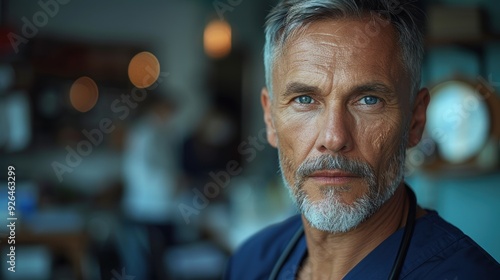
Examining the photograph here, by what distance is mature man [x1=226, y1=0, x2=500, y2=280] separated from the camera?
1126 mm

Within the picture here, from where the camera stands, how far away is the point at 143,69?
22.2ft

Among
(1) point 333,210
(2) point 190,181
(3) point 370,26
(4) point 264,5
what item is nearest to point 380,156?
(1) point 333,210

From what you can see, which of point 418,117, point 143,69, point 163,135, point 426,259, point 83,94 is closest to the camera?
point 426,259

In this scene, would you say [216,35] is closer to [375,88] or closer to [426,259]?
[375,88]

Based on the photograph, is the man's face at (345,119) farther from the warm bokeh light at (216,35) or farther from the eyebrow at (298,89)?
the warm bokeh light at (216,35)

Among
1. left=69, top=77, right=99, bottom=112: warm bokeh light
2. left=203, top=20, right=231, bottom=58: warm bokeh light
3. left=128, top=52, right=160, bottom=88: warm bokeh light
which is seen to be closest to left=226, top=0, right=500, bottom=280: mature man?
left=203, top=20, right=231, bottom=58: warm bokeh light

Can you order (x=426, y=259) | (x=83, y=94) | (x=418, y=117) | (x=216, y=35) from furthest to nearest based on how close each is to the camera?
1. (x=83, y=94)
2. (x=216, y=35)
3. (x=418, y=117)
4. (x=426, y=259)

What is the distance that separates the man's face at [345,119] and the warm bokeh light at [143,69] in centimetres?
565

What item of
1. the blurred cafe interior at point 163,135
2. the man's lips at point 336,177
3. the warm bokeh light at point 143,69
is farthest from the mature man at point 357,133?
the warm bokeh light at point 143,69

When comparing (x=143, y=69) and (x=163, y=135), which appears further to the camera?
(x=143, y=69)

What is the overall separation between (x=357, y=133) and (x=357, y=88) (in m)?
0.09

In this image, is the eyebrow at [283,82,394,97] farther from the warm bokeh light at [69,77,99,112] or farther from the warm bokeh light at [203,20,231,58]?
the warm bokeh light at [69,77,99,112]

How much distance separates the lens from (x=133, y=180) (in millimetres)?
5004

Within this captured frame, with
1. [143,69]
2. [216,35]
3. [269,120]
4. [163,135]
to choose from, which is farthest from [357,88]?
[143,69]
